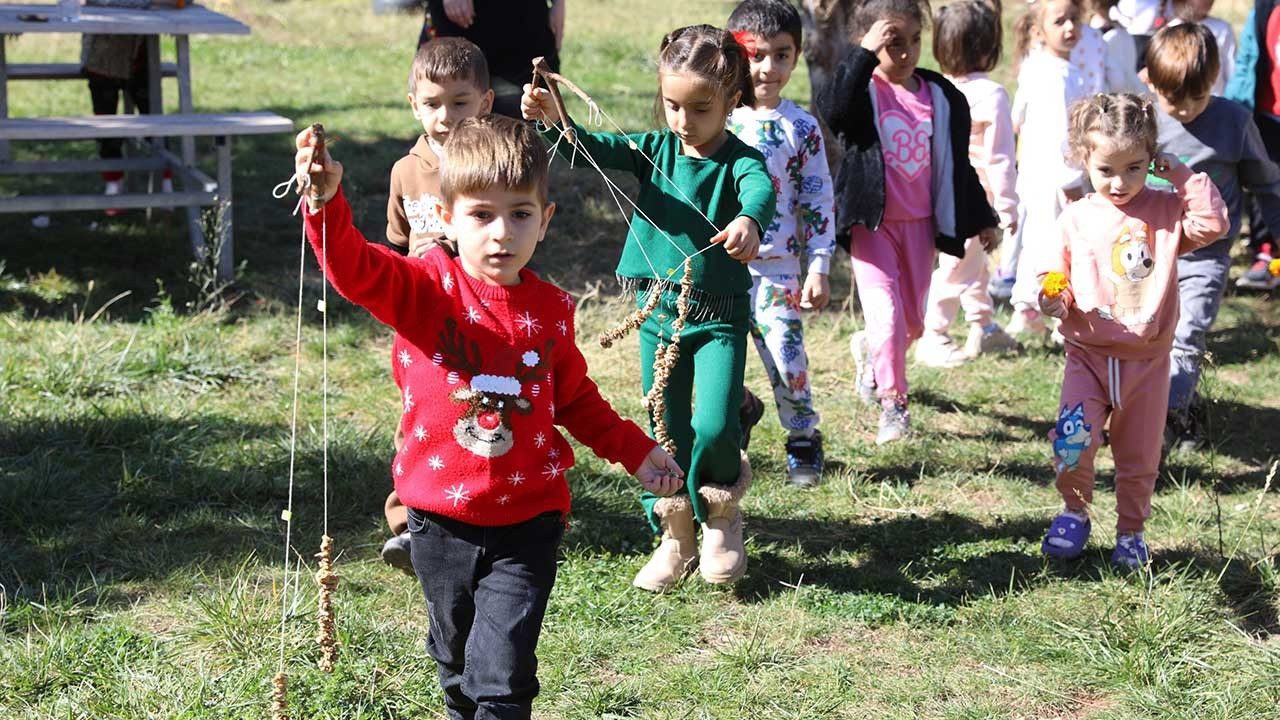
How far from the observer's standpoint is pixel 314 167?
2527 millimetres

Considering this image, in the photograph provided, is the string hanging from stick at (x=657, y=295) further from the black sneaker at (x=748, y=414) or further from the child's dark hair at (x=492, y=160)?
the child's dark hair at (x=492, y=160)

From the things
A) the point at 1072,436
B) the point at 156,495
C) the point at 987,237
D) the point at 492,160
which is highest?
the point at 492,160

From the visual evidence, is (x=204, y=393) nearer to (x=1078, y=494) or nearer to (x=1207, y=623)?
(x=1078, y=494)

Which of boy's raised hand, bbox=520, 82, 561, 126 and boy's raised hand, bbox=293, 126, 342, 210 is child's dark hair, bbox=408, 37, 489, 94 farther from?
boy's raised hand, bbox=293, 126, 342, 210

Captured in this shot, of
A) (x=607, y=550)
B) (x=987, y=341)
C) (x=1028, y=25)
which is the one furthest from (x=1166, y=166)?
(x=1028, y=25)

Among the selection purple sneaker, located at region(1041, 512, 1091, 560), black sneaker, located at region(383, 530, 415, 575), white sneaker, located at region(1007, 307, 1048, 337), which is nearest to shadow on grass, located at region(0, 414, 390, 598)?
black sneaker, located at region(383, 530, 415, 575)

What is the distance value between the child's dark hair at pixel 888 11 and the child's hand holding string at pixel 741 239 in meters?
1.83

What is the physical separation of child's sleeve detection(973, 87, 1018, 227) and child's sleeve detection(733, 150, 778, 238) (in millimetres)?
2413

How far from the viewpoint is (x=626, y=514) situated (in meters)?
4.71

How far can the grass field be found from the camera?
3.58 meters

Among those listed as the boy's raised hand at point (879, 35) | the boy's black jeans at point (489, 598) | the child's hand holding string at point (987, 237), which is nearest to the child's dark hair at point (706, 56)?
the boy's raised hand at point (879, 35)

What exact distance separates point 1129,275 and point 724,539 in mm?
1514

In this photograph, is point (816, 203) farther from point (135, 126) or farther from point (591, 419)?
point (135, 126)

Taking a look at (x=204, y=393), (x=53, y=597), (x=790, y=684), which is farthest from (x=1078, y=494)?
(x=204, y=393)
